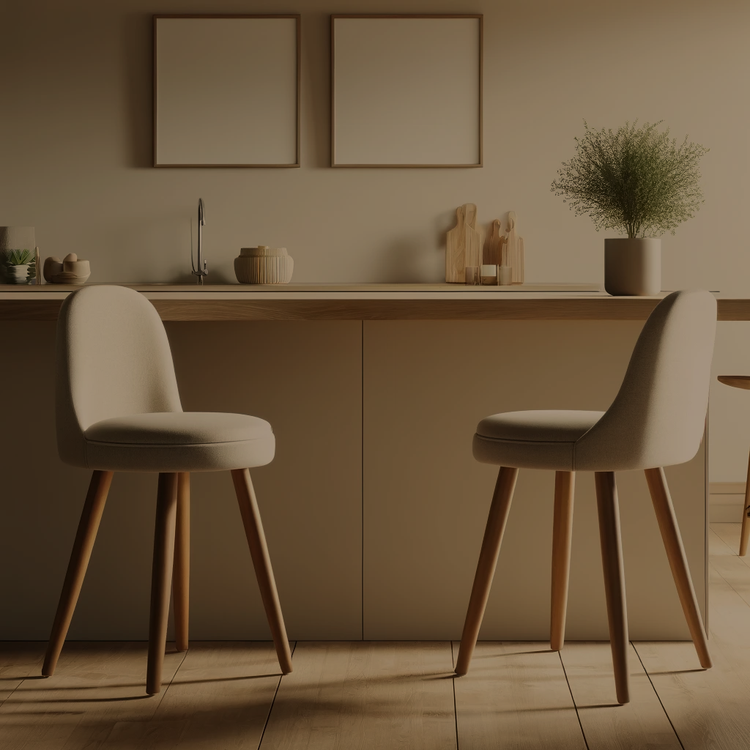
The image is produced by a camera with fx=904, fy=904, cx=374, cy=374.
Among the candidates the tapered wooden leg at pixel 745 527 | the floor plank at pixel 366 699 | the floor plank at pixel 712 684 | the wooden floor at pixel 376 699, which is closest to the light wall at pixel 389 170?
the tapered wooden leg at pixel 745 527

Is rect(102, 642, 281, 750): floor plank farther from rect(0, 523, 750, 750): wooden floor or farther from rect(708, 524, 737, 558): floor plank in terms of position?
rect(708, 524, 737, 558): floor plank

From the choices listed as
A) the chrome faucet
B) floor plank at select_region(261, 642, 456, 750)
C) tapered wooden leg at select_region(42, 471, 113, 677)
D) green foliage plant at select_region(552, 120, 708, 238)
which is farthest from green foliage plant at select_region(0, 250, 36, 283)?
green foliage plant at select_region(552, 120, 708, 238)

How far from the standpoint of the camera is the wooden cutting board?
14.1 feet

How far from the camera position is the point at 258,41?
14.0 ft

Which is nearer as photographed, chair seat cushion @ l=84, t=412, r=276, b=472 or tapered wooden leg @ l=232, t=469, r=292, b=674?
chair seat cushion @ l=84, t=412, r=276, b=472

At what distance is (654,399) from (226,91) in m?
3.10

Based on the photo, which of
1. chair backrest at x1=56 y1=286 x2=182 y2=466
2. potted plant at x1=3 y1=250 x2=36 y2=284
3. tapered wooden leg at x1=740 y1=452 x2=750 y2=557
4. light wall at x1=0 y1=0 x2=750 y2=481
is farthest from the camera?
light wall at x1=0 y1=0 x2=750 y2=481

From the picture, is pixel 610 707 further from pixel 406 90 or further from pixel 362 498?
pixel 406 90

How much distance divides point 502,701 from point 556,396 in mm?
782

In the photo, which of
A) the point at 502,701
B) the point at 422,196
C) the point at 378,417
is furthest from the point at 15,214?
the point at 502,701

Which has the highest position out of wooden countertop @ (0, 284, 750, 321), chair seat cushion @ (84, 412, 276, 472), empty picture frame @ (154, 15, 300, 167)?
empty picture frame @ (154, 15, 300, 167)

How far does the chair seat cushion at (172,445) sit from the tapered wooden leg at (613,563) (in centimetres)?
73

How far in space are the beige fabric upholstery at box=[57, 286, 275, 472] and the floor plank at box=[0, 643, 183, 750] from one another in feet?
1.72

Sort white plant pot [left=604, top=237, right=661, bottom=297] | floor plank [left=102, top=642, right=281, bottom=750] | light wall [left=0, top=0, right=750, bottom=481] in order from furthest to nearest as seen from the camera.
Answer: light wall [left=0, top=0, right=750, bottom=481], white plant pot [left=604, top=237, right=661, bottom=297], floor plank [left=102, top=642, right=281, bottom=750]
